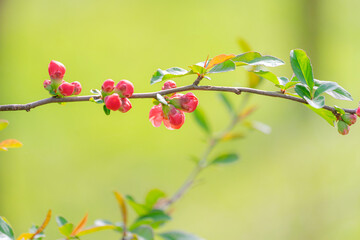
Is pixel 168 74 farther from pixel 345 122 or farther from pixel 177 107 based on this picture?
pixel 345 122

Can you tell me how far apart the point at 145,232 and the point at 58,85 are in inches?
7.0

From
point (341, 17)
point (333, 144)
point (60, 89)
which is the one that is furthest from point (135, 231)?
point (341, 17)

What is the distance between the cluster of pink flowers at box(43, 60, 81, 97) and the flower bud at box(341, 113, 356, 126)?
233 mm

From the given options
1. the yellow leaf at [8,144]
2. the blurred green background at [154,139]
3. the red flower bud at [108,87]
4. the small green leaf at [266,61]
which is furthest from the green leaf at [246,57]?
the blurred green background at [154,139]

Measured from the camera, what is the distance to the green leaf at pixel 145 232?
0.41 meters

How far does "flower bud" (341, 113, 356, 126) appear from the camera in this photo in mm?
344

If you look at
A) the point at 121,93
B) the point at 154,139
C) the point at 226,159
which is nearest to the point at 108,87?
the point at 121,93

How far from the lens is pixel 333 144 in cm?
208

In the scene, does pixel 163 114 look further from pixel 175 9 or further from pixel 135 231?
pixel 175 9

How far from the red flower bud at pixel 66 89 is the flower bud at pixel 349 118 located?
23 centimetres

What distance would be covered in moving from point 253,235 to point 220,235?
157 millimetres

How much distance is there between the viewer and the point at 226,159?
Result: 0.66 meters

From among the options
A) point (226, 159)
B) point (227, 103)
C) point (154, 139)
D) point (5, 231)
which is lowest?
point (5, 231)

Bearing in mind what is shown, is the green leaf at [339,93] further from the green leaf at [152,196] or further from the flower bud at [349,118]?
the green leaf at [152,196]
